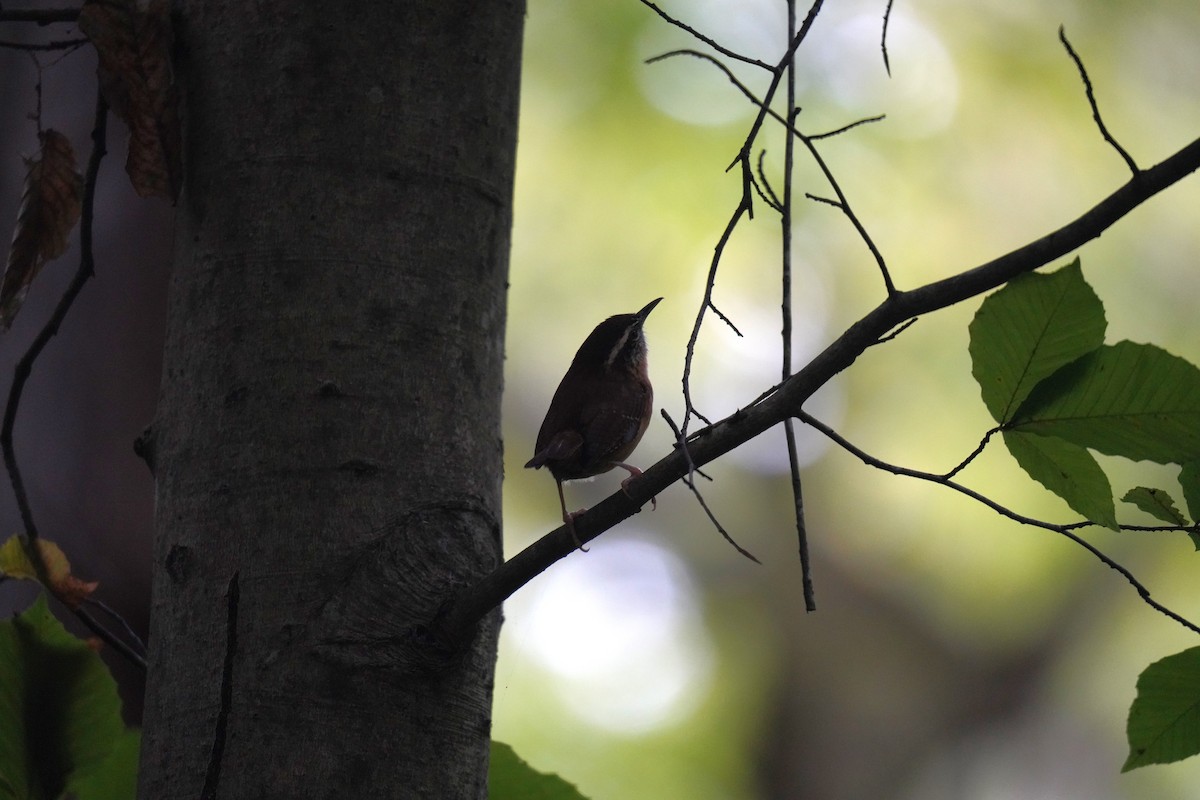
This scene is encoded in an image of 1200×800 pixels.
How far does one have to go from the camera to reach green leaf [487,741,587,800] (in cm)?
153

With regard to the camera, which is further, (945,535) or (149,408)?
(945,535)

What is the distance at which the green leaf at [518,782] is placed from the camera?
1.53 metres

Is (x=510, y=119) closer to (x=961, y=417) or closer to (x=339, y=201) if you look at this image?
(x=339, y=201)

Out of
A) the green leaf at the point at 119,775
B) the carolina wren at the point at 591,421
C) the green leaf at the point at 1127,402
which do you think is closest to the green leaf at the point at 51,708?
the green leaf at the point at 119,775

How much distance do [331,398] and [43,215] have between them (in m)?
0.62

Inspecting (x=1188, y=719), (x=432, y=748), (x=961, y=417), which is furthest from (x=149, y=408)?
(x=961, y=417)

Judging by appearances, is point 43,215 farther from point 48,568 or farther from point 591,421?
point 591,421

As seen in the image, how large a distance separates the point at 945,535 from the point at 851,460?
3.26 feet

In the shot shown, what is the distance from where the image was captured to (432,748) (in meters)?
1.29

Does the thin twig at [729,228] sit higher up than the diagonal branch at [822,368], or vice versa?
the thin twig at [729,228]

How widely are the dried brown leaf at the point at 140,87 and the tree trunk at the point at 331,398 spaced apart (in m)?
0.04

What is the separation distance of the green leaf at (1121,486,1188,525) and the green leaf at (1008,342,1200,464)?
9 centimetres

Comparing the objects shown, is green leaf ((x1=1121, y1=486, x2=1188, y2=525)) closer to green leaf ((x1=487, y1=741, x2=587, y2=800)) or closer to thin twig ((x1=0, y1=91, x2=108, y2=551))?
green leaf ((x1=487, y1=741, x2=587, y2=800))

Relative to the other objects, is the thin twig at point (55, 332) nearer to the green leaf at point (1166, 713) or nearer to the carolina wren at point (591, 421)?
the carolina wren at point (591, 421)
